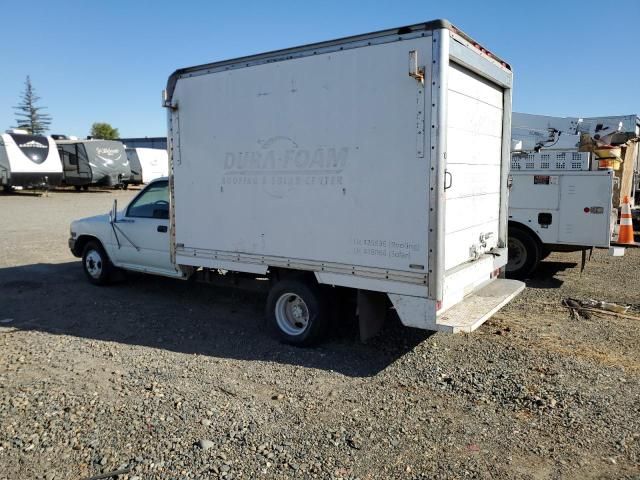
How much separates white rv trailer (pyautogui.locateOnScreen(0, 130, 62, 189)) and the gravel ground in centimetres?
1963

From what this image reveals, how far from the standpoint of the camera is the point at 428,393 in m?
4.48

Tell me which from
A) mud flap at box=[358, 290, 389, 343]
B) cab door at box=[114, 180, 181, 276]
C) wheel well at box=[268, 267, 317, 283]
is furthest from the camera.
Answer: cab door at box=[114, 180, 181, 276]

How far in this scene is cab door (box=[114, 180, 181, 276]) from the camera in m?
7.08

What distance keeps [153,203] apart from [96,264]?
5.49 feet

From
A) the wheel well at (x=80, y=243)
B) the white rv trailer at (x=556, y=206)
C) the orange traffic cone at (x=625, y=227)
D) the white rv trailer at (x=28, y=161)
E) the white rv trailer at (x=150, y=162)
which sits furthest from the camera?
the white rv trailer at (x=150, y=162)

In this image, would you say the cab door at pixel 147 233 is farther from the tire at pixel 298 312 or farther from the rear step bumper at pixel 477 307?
the rear step bumper at pixel 477 307

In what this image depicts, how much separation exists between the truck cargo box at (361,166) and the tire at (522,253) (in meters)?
2.40

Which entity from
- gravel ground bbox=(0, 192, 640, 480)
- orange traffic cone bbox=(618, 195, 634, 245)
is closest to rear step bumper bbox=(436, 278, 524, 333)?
gravel ground bbox=(0, 192, 640, 480)

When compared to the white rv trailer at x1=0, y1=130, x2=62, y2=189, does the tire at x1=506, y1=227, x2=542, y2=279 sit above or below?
below

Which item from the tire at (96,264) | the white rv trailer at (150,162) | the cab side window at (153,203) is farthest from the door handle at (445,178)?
the white rv trailer at (150,162)

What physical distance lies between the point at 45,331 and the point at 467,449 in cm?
475

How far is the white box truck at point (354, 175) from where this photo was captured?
4594mm

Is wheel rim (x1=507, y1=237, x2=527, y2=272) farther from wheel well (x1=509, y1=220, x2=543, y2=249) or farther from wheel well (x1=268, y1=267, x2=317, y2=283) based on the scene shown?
wheel well (x1=268, y1=267, x2=317, y2=283)

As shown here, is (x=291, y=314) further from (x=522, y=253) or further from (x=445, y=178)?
(x=522, y=253)
